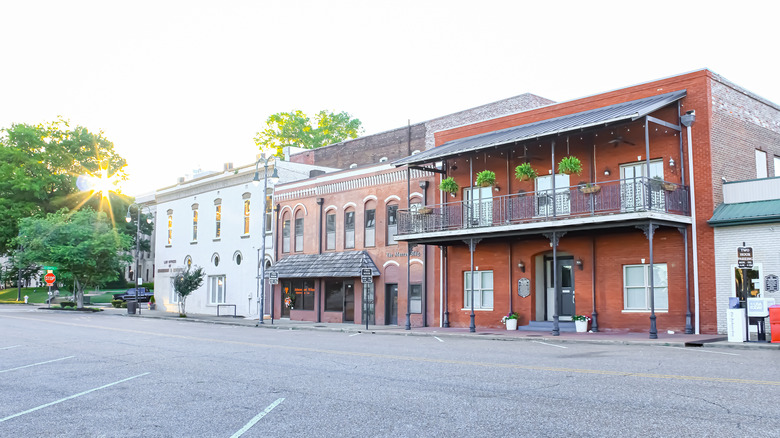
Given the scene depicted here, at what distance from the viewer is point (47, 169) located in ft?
211

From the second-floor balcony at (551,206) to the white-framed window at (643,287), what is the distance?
213 centimetres

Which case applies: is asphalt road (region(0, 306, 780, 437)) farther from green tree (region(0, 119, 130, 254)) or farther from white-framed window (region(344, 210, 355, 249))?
green tree (region(0, 119, 130, 254))

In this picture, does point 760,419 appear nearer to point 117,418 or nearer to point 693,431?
point 693,431

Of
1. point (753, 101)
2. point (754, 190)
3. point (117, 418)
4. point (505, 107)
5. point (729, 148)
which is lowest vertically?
point (117, 418)

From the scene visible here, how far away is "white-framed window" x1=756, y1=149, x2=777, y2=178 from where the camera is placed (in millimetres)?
25734

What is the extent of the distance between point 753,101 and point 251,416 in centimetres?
2341

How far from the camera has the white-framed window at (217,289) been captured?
1750 inches

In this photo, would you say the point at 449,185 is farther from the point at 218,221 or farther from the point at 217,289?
the point at 217,289

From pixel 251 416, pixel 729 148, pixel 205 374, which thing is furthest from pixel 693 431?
pixel 729 148

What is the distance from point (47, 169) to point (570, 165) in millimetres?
54096

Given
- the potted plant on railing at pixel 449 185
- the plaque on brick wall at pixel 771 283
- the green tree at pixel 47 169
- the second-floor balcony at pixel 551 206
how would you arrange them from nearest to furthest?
the plaque on brick wall at pixel 771 283, the second-floor balcony at pixel 551 206, the potted plant on railing at pixel 449 185, the green tree at pixel 47 169

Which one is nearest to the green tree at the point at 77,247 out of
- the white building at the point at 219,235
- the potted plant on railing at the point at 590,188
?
the white building at the point at 219,235

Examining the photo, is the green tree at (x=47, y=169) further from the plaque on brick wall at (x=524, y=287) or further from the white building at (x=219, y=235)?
the plaque on brick wall at (x=524, y=287)

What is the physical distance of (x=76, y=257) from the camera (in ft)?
163
